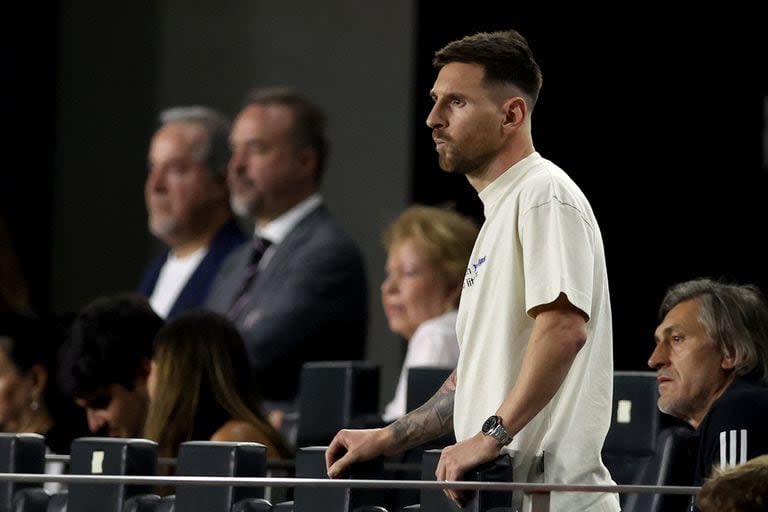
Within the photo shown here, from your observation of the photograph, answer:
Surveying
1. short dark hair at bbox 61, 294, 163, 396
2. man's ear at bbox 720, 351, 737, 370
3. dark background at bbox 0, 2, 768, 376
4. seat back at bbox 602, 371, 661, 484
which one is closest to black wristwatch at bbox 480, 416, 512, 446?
man's ear at bbox 720, 351, 737, 370

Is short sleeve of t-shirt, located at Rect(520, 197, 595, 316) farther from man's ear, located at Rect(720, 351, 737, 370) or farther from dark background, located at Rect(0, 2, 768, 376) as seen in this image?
dark background, located at Rect(0, 2, 768, 376)

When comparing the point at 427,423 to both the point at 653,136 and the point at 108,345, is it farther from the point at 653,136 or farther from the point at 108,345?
the point at 653,136

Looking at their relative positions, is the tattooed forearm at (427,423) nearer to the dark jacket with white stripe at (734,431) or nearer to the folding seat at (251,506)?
the folding seat at (251,506)

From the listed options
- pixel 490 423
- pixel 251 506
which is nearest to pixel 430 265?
pixel 251 506

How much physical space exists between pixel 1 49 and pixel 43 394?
2.77 metres

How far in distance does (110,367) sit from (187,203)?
6.10 ft

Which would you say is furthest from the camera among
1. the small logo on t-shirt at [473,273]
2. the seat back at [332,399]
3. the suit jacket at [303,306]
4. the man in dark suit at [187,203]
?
the man in dark suit at [187,203]

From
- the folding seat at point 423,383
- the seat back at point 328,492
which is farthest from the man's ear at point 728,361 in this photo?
the seat back at point 328,492

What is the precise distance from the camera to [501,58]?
2.64 m

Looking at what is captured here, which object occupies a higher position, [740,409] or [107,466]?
[740,409]

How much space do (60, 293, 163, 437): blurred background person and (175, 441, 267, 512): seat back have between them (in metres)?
1.26

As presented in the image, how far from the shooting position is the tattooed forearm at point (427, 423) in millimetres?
2648

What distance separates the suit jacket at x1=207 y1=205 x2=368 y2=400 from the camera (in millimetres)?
5051

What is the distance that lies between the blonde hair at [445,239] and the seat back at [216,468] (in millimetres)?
1828
